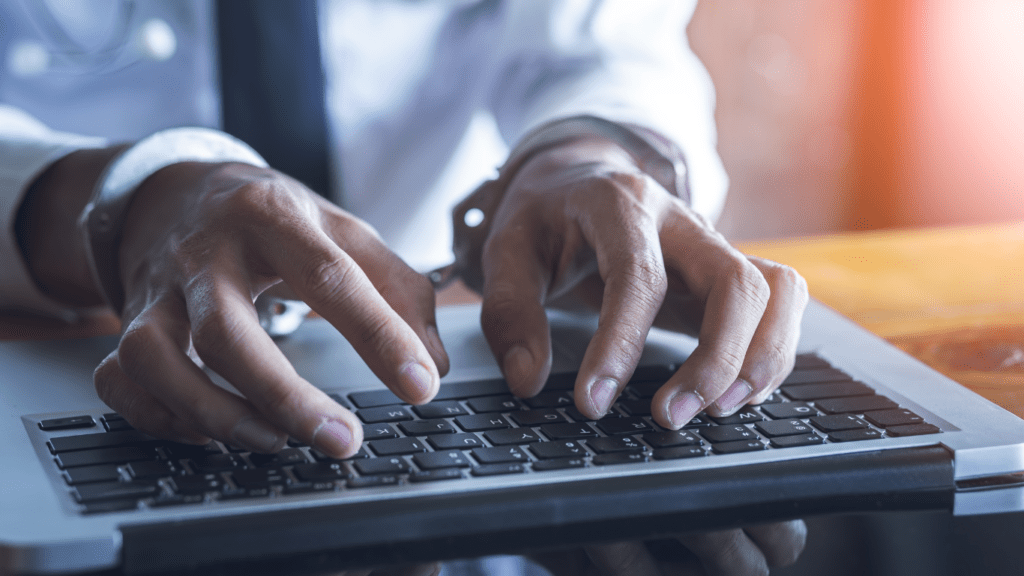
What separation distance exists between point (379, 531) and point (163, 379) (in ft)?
0.43

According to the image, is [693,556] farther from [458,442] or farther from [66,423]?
[66,423]

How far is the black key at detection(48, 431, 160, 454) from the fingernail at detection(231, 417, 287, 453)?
0.04 m

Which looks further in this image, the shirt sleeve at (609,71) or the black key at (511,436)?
the shirt sleeve at (609,71)

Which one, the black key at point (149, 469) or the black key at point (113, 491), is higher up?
the black key at point (113, 491)

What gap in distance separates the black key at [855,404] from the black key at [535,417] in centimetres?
12

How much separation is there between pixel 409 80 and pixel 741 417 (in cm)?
73

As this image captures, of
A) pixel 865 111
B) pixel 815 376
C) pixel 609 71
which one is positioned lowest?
pixel 865 111

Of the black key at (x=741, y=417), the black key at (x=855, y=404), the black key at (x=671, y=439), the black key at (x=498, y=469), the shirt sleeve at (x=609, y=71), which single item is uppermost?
the shirt sleeve at (x=609, y=71)

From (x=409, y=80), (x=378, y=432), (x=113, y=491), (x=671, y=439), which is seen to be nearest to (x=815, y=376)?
(x=671, y=439)

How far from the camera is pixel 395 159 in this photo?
3.46 feet

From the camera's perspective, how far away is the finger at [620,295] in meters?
0.40

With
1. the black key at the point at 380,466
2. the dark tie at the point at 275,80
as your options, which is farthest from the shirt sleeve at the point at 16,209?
the black key at the point at 380,466

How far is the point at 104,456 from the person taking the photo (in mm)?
347

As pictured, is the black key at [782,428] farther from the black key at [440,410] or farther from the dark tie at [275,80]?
the dark tie at [275,80]
